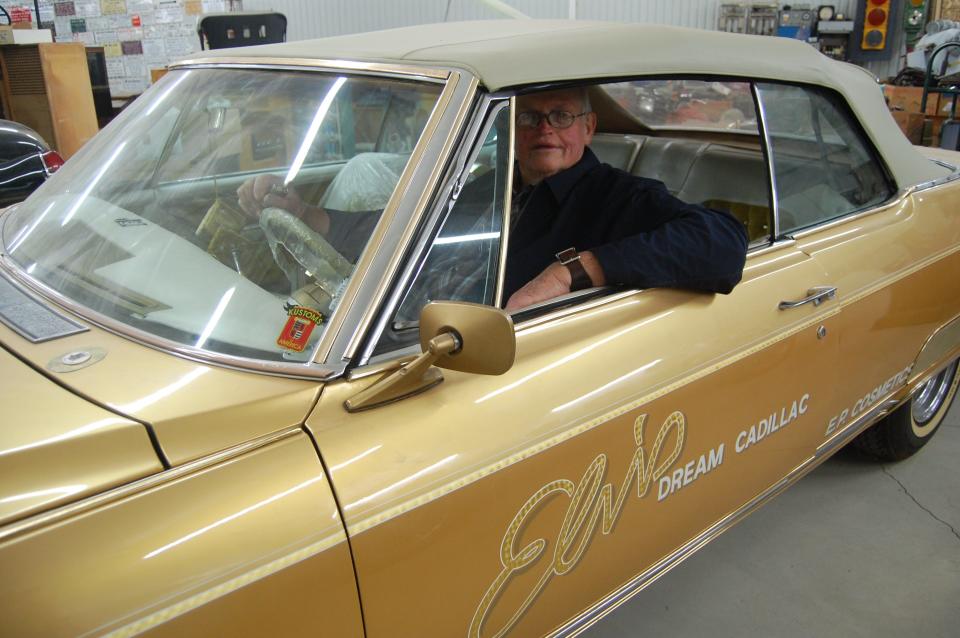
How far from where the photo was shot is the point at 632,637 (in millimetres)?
2240

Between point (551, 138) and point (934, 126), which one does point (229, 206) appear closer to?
point (551, 138)

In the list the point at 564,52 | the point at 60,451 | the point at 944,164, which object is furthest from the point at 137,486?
the point at 944,164

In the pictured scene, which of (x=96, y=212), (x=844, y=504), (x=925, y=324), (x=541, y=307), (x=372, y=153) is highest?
(x=372, y=153)

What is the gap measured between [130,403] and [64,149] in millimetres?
7134

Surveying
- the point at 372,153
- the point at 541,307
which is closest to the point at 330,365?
the point at 541,307

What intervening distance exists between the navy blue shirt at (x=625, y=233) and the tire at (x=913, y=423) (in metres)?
1.51

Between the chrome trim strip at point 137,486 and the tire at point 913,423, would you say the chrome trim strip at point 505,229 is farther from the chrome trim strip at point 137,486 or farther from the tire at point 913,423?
the tire at point 913,423

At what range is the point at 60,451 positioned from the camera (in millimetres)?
1068

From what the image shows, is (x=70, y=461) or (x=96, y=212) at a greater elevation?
(x=96, y=212)

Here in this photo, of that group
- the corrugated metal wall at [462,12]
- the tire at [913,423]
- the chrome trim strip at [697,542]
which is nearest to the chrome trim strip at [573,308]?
the chrome trim strip at [697,542]

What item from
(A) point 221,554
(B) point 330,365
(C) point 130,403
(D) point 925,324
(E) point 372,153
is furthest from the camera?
(D) point 925,324

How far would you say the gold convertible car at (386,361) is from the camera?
1.08 meters

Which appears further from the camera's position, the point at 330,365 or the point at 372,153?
the point at 372,153

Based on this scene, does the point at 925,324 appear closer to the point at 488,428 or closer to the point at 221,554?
the point at 488,428
